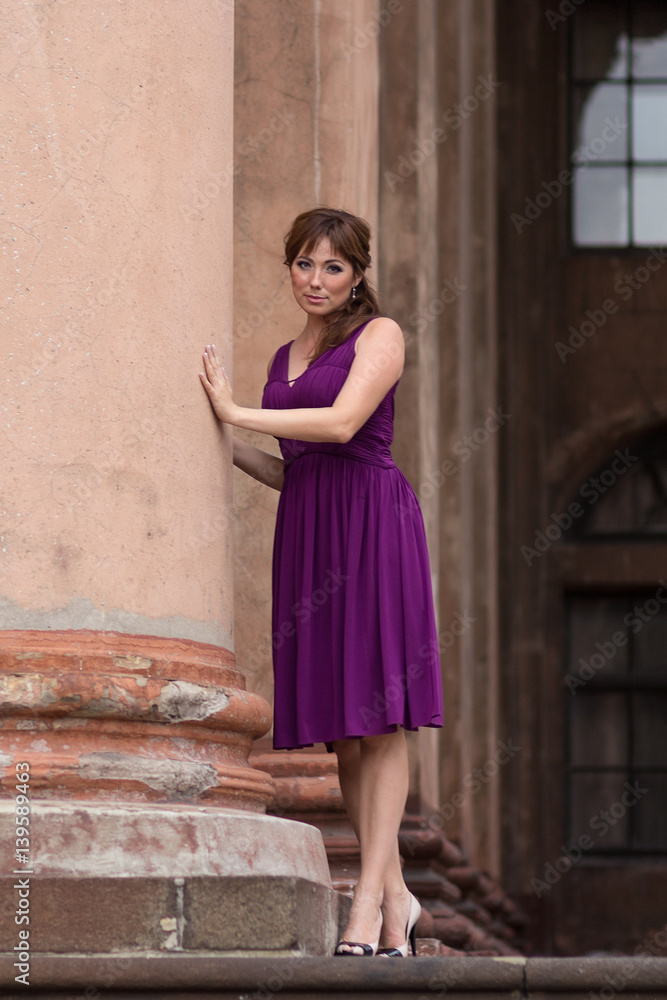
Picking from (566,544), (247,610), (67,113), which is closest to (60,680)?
(67,113)

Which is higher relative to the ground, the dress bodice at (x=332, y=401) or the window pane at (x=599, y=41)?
the window pane at (x=599, y=41)

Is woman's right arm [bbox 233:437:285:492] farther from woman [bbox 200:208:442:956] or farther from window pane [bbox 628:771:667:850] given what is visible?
window pane [bbox 628:771:667:850]

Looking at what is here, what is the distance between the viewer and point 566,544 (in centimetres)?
1445

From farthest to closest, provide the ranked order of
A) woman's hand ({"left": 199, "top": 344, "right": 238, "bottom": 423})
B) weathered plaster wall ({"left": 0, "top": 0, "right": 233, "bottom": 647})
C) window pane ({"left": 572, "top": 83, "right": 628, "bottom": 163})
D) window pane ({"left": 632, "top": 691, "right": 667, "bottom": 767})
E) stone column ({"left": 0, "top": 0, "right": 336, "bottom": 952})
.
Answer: window pane ({"left": 572, "top": 83, "right": 628, "bottom": 163})
window pane ({"left": 632, "top": 691, "right": 667, "bottom": 767})
woman's hand ({"left": 199, "top": 344, "right": 238, "bottom": 423})
weathered plaster wall ({"left": 0, "top": 0, "right": 233, "bottom": 647})
stone column ({"left": 0, "top": 0, "right": 336, "bottom": 952})

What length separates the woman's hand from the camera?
3.74 meters

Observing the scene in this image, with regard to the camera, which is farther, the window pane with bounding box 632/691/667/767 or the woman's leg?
the window pane with bounding box 632/691/667/767

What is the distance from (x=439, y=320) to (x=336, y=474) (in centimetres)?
637

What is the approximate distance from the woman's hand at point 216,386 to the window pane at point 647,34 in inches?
493

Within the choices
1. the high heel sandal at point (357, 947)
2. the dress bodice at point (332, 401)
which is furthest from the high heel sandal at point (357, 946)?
the dress bodice at point (332, 401)

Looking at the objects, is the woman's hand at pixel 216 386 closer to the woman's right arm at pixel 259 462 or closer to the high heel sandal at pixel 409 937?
the woman's right arm at pixel 259 462

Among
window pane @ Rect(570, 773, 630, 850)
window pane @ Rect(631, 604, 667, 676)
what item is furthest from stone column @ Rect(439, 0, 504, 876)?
window pane @ Rect(631, 604, 667, 676)

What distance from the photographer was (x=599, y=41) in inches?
597

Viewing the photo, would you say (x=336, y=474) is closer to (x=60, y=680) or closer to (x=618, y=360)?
(x=60, y=680)

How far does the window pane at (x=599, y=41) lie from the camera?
1515 cm
